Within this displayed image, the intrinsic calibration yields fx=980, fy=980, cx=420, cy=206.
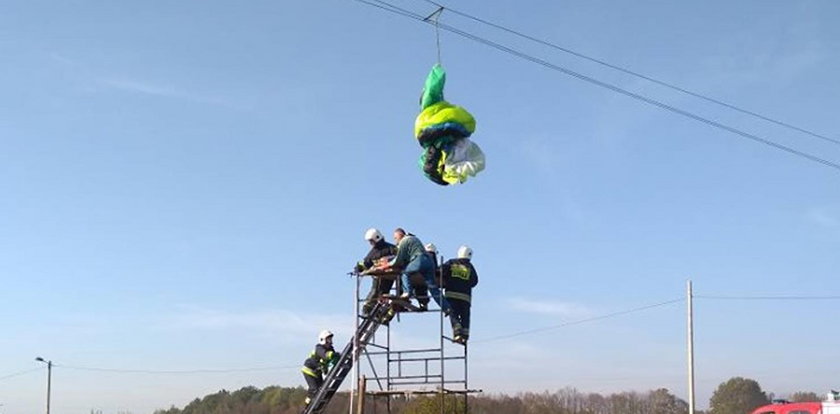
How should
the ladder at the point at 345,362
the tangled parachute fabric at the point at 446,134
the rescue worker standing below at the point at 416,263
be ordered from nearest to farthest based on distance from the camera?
the tangled parachute fabric at the point at 446,134 < the rescue worker standing below at the point at 416,263 < the ladder at the point at 345,362

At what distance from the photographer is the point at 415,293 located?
829 inches

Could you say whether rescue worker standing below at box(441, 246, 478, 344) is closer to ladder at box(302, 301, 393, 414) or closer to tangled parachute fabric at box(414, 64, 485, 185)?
ladder at box(302, 301, 393, 414)

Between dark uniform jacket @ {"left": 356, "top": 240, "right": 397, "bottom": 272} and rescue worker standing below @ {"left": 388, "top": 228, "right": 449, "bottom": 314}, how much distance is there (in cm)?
72

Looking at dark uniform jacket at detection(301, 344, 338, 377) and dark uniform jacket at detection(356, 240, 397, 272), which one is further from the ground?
dark uniform jacket at detection(356, 240, 397, 272)

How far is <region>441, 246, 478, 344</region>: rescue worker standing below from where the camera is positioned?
20.5 meters

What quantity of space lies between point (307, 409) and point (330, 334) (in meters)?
1.81

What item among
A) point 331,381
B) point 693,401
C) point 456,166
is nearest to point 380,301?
point 331,381

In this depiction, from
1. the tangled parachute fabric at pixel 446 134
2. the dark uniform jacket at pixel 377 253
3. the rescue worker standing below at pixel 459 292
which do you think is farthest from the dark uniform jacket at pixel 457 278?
the tangled parachute fabric at pixel 446 134

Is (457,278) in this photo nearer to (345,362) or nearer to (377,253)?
(377,253)

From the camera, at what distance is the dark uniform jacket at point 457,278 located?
67.8 feet

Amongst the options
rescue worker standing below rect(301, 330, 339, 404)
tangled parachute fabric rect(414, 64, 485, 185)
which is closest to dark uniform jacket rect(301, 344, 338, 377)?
rescue worker standing below rect(301, 330, 339, 404)

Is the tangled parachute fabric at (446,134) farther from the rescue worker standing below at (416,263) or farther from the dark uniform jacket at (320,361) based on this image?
the dark uniform jacket at (320,361)

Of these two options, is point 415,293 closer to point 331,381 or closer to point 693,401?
point 331,381

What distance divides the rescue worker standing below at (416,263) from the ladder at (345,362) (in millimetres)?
1254
